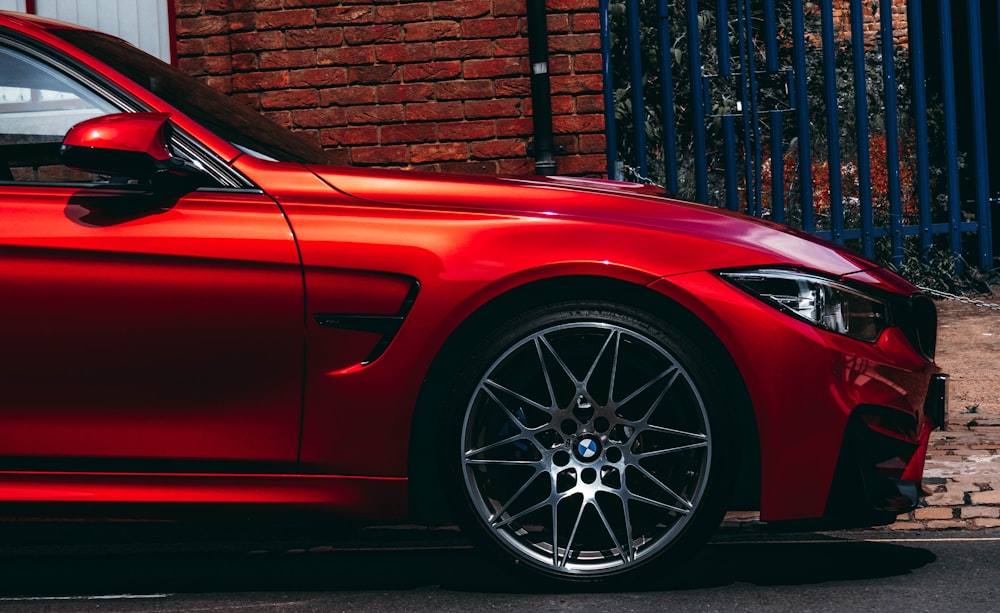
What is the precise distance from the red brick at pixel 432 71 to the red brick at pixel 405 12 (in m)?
0.26

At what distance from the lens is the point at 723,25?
846 centimetres

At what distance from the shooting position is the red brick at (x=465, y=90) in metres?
8.16

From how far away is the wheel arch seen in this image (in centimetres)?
377

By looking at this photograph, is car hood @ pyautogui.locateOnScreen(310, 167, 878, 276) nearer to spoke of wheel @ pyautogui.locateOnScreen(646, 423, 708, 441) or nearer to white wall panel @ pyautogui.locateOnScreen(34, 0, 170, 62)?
spoke of wheel @ pyautogui.locateOnScreen(646, 423, 708, 441)

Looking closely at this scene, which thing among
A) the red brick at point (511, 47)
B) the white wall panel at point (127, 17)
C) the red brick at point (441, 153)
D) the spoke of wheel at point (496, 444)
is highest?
the white wall panel at point (127, 17)

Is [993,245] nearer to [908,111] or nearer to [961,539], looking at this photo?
[908,111]

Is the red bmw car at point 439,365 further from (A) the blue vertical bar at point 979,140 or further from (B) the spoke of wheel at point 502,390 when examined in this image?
(A) the blue vertical bar at point 979,140

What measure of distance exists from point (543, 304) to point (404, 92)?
464cm

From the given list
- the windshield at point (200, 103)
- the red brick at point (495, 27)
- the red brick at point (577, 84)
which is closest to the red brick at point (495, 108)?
the red brick at point (577, 84)

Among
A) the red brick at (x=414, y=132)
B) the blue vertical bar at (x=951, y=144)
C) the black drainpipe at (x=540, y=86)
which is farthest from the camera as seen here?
the blue vertical bar at (x=951, y=144)

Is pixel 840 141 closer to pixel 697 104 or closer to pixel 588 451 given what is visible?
pixel 697 104

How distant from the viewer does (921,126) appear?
344 inches

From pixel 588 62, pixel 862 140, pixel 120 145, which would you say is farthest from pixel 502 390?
pixel 862 140

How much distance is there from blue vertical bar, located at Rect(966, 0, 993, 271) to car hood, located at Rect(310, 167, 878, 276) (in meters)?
5.25
